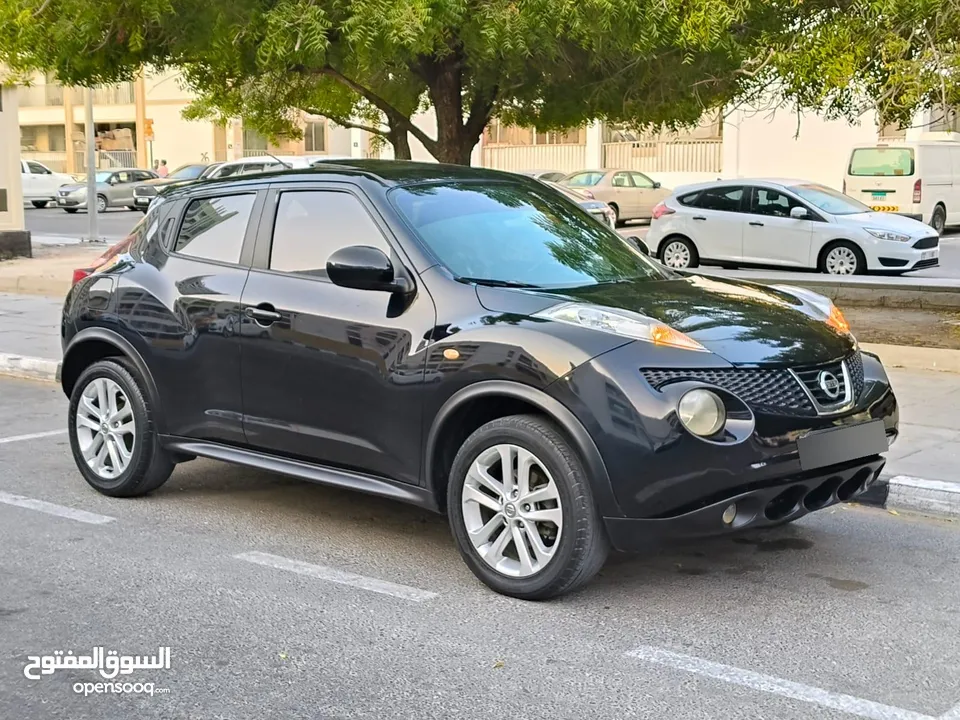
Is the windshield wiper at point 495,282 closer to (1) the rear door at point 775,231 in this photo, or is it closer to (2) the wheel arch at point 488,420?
(2) the wheel arch at point 488,420

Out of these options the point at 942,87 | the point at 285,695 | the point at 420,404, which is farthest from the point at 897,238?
the point at 285,695

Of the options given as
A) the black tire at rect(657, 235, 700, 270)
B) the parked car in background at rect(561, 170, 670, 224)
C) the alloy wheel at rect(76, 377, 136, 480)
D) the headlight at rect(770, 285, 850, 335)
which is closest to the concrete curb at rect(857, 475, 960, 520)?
the headlight at rect(770, 285, 850, 335)

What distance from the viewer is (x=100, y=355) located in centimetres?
663

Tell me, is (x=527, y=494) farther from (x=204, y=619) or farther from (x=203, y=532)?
(x=203, y=532)

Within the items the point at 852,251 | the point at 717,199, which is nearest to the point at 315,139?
the point at 717,199

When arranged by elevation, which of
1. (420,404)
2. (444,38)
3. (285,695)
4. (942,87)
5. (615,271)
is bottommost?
(285,695)

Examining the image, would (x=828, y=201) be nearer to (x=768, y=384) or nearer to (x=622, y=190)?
(x=622, y=190)

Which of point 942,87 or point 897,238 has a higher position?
point 942,87

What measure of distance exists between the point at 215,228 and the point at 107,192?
33530mm

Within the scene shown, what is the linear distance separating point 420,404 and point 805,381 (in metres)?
1.56

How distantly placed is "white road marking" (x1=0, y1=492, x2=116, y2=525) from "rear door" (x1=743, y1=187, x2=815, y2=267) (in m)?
13.4

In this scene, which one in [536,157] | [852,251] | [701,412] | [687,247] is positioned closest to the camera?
[701,412]

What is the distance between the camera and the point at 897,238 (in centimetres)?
1695

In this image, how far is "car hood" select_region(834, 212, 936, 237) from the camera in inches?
672
